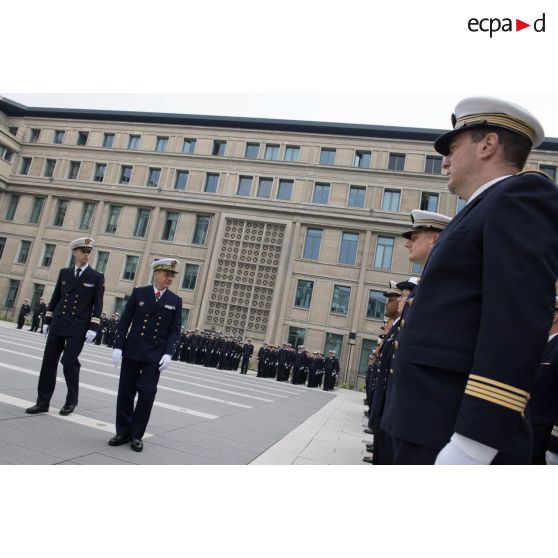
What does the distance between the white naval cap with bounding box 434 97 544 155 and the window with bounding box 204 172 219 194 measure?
3376 centimetres

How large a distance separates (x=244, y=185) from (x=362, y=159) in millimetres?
9318

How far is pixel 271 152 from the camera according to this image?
34531 millimetres

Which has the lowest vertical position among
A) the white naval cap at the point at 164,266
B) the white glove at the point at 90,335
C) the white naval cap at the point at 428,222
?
the white glove at the point at 90,335

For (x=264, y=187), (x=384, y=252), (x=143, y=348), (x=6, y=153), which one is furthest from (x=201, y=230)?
(x=143, y=348)

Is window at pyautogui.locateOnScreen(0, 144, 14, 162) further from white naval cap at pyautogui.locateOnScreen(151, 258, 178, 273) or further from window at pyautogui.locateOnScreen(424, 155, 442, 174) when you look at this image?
white naval cap at pyautogui.locateOnScreen(151, 258, 178, 273)

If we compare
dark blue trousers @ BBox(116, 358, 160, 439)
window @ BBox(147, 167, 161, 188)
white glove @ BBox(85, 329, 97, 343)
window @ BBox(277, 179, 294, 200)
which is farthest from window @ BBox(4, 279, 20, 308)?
dark blue trousers @ BBox(116, 358, 160, 439)

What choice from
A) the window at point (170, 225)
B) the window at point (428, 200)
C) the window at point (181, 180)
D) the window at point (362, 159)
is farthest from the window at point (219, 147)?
the window at point (428, 200)

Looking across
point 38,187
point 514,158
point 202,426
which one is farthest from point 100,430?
point 38,187

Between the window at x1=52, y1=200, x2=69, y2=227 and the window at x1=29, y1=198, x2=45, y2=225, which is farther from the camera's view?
the window at x1=29, y1=198, x2=45, y2=225

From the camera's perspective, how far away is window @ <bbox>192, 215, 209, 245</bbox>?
111ft

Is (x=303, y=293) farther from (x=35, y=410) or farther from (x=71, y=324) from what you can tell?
(x=35, y=410)

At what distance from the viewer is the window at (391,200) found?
31.8m

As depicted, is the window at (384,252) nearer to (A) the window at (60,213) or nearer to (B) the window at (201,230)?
(B) the window at (201,230)

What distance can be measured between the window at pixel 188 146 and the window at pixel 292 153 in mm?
7823
